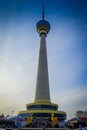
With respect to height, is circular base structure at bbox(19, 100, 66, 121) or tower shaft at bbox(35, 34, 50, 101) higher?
tower shaft at bbox(35, 34, 50, 101)

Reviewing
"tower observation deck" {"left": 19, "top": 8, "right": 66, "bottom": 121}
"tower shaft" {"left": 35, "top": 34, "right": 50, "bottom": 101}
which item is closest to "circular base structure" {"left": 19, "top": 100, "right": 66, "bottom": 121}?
"tower observation deck" {"left": 19, "top": 8, "right": 66, "bottom": 121}

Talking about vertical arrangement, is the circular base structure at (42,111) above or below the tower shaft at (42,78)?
below


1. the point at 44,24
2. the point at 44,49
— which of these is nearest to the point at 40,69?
the point at 44,49

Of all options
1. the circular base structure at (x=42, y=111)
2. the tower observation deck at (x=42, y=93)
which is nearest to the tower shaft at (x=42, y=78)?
the tower observation deck at (x=42, y=93)

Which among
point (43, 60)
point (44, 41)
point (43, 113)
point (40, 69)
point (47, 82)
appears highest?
Answer: point (44, 41)

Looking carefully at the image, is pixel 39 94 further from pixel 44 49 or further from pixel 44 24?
pixel 44 24

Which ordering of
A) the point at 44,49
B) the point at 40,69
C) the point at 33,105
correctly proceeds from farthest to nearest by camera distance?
the point at 44,49, the point at 40,69, the point at 33,105

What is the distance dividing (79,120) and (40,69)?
123 ft

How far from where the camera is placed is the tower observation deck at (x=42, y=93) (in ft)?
185

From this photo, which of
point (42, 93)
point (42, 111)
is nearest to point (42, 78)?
point (42, 93)

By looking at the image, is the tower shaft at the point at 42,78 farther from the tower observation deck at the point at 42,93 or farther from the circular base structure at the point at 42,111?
the circular base structure at the point at 42,111

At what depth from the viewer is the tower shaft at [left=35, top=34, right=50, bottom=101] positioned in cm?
6644

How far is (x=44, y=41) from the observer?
3118 inches

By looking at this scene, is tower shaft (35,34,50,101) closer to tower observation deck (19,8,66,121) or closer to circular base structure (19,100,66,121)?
tower observation deck (19,8,66,121)
